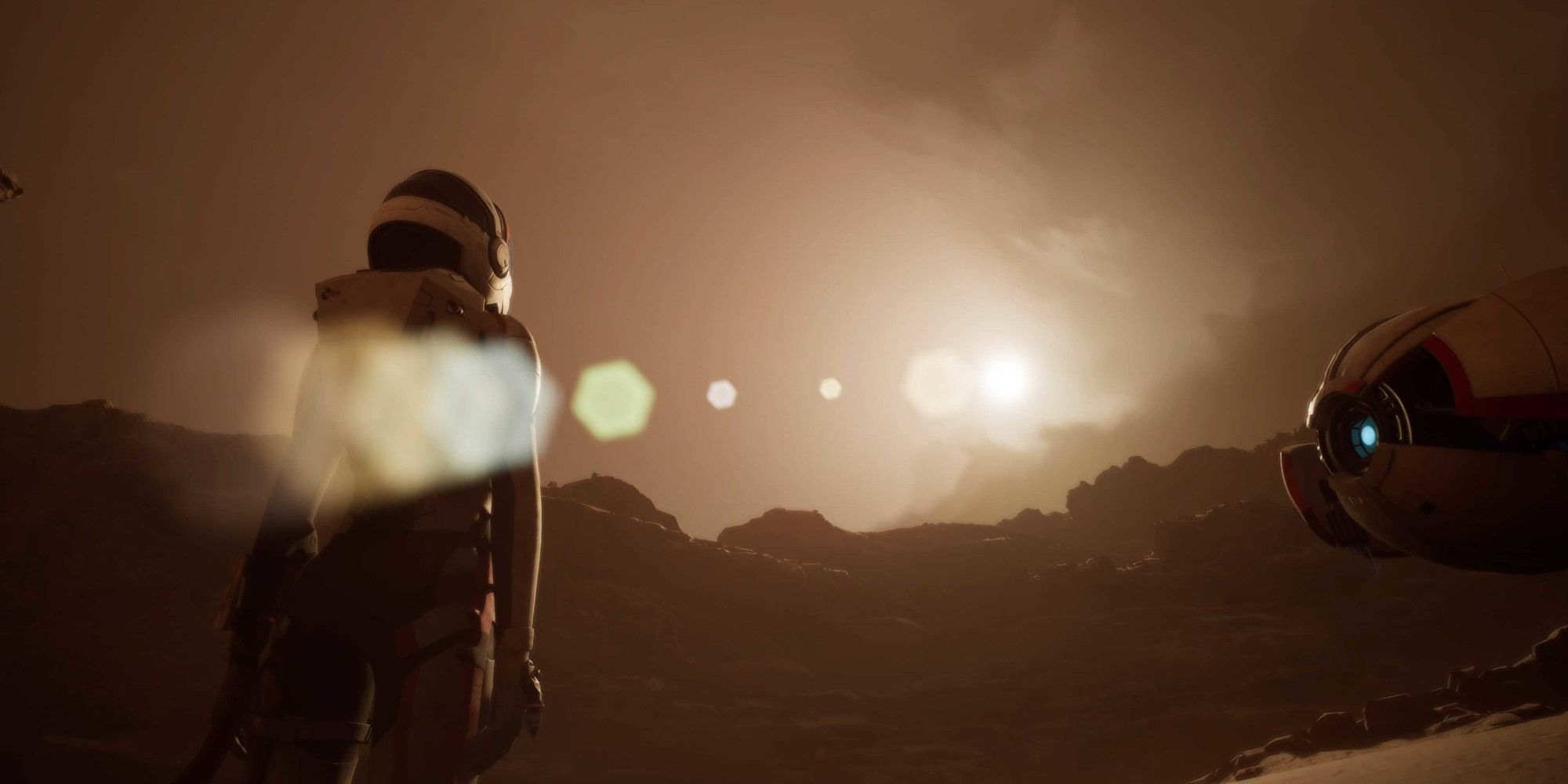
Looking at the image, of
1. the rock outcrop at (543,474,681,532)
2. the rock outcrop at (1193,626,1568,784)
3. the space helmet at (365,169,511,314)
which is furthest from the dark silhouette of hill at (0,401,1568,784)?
the space helmet at (365,169,511,314)

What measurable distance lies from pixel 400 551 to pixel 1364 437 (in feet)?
12.8

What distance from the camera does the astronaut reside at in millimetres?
2443

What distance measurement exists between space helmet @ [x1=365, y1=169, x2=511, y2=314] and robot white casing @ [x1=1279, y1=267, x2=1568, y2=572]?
389cm

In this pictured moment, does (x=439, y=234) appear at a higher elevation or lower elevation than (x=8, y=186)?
lower

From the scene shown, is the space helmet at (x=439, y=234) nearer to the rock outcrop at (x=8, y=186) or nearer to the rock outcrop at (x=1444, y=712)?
the rock outcrop at (x=1444, y=712)

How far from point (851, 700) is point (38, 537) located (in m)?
36.7

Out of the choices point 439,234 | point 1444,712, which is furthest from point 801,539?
point 439,234

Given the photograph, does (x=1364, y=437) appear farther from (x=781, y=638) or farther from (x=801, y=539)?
(x=801, y=539)

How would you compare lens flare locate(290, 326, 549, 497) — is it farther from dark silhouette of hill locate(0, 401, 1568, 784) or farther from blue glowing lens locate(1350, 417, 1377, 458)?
dark silhouette of hill locate(0, 401, 1568, 784)

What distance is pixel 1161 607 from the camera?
159ft

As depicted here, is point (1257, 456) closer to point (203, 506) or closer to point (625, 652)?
point (625, 652)

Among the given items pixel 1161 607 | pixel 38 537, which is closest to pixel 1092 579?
pixel 1161 607

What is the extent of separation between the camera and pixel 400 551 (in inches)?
105

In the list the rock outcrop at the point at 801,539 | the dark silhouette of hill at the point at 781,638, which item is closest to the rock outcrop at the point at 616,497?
the dark silhouette of hill at the point at 781,638
